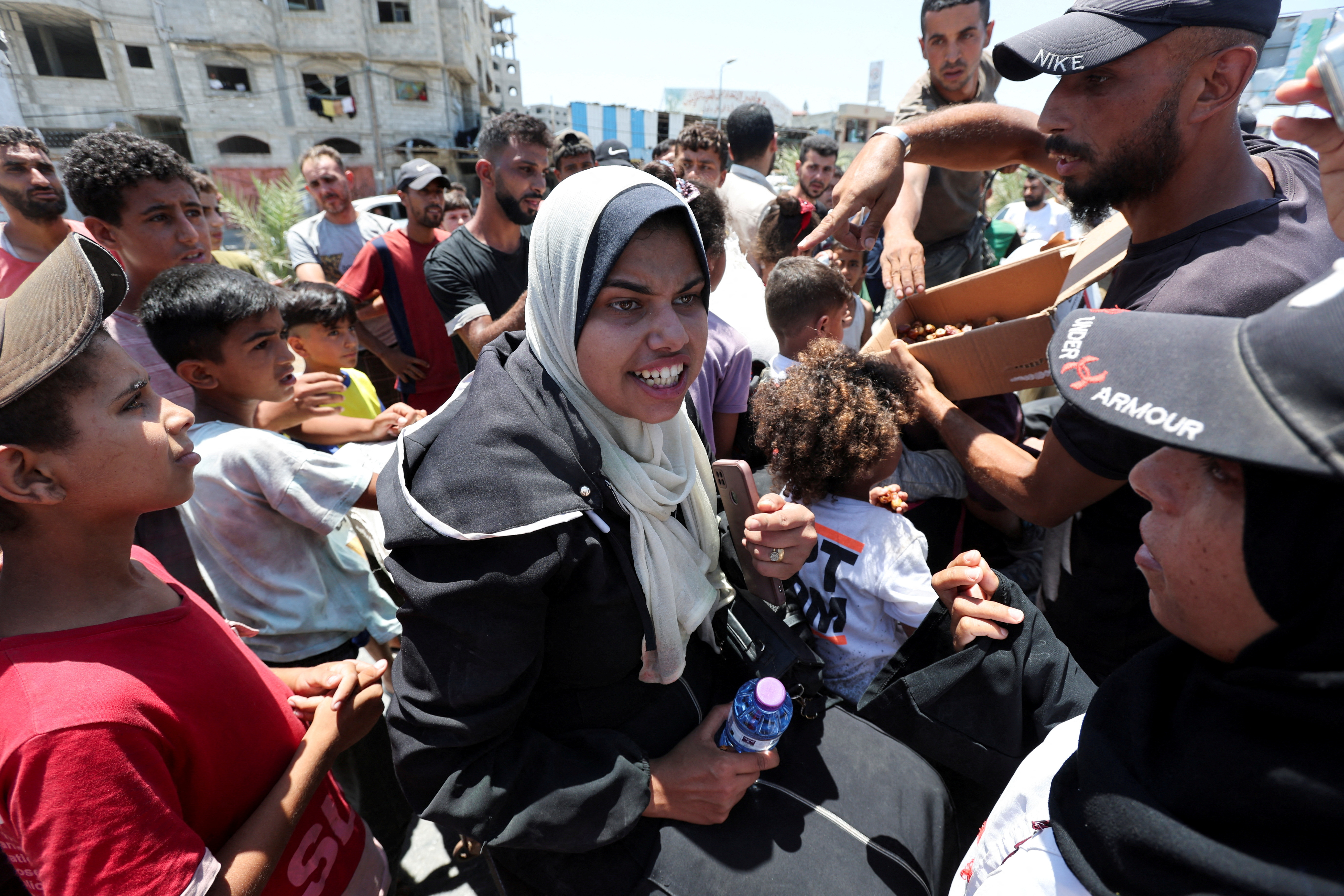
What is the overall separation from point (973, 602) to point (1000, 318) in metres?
1.54

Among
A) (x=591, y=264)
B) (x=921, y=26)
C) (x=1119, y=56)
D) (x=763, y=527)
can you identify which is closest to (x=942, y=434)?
(x=763, y=527)

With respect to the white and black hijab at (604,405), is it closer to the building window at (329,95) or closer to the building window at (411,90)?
the building window at (329,95)

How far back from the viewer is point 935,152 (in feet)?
9.73

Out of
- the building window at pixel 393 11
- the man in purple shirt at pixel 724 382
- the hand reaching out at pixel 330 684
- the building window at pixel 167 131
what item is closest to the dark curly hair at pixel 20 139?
the hand reaching out at pixel 330 684

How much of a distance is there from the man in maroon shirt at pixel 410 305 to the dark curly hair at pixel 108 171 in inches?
60.4

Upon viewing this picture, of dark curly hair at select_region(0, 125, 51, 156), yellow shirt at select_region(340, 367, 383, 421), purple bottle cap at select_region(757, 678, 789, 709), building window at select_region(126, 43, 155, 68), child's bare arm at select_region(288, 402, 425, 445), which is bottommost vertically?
yellow shirt at select_region(340, 367, 383, 421)

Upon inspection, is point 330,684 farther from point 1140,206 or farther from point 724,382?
point 1140,206

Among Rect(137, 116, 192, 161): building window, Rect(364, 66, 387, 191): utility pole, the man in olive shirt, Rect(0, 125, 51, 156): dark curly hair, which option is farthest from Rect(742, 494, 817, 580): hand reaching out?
Rect(137, 116, 192, 161): building window

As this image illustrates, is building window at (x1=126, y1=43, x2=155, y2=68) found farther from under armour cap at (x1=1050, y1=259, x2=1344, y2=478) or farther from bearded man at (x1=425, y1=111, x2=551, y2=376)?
under armour cap at (x1=1050, y1=259, x2=1344, y2=478)

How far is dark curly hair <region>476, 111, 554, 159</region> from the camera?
4.17 metres

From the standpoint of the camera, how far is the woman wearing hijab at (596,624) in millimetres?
1275

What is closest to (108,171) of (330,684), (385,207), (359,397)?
(359,397)

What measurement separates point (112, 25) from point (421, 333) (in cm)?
3582

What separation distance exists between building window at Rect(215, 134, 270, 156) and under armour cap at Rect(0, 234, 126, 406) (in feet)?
125
